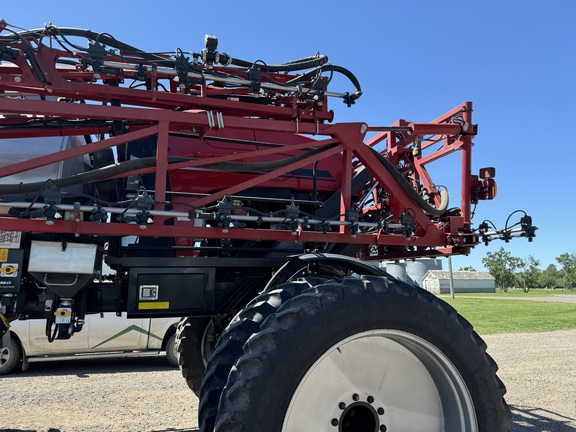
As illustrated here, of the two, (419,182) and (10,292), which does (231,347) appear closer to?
(10,292)

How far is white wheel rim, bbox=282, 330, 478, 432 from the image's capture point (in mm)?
2697

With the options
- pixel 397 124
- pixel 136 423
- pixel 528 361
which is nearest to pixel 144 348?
pixel 136 423

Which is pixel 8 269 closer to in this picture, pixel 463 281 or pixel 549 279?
pixel 463 281

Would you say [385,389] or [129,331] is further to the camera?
[129,331]

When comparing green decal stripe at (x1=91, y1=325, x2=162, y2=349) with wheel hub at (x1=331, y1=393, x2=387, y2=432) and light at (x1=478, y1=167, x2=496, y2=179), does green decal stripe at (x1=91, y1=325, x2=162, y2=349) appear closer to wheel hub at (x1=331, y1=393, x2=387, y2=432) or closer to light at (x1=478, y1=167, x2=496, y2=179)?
light at (x1=478, y1=167, x2=496, y2=179)

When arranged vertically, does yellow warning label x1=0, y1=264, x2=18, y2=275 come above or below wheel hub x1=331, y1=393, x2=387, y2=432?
above

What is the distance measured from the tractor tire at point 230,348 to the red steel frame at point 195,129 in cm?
67

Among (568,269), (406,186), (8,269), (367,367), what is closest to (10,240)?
(8,269)

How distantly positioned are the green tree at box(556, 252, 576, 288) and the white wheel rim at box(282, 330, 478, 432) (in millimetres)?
121667

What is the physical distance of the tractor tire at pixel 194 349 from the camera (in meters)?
4.83

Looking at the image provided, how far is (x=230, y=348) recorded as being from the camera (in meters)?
2.64

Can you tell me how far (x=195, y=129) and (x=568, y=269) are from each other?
128339 mm

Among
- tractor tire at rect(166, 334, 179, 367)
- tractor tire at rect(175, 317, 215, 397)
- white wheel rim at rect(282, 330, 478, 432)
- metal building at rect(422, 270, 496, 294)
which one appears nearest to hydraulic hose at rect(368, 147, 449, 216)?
white wheel rim at rect(282, 330, 478, 432)

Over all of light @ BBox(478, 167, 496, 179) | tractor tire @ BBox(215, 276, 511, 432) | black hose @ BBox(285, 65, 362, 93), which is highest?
black hose @ BBox(285, 65, 362, 93)
